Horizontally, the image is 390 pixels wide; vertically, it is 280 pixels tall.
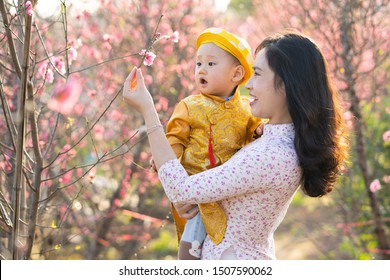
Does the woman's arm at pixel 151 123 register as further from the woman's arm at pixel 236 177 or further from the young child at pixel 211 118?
the young child at pixel 211 118

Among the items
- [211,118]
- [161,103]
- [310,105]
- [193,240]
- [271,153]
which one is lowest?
[193,240]

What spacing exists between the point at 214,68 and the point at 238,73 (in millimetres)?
103

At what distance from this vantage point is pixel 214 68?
2475 mm

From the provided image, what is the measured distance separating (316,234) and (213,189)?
19.2 ft

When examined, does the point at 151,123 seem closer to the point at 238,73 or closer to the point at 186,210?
the point at 186,210

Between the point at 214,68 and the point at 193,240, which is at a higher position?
the point at 214,68

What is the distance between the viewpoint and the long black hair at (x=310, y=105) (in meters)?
2.20

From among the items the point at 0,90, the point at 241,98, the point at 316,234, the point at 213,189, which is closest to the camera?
the point at 213,189

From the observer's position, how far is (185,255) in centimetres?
239

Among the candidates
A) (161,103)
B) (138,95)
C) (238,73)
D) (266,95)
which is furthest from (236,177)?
(161,103)

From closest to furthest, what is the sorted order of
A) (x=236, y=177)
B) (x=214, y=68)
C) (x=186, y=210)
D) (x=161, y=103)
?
(x=236, y=177), (x=186, y=210), (x=214, y=68), (x=161, y=103)

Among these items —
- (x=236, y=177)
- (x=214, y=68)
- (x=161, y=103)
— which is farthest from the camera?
(x=161, y=103)
